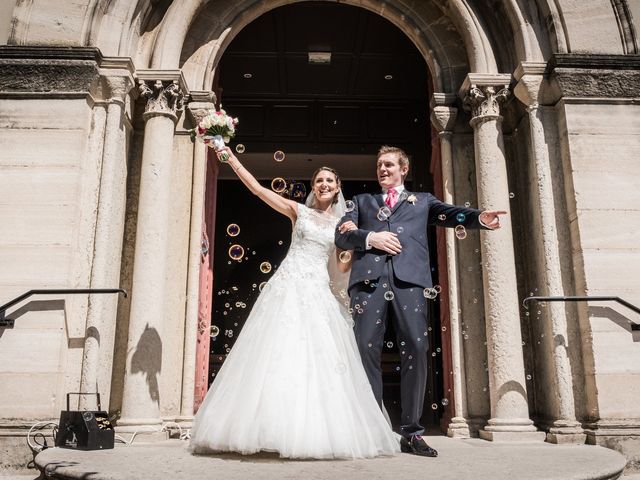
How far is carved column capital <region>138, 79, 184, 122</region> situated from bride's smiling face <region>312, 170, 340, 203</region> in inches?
86.9

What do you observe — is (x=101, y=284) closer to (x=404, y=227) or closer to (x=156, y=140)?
(x=156, y=140)

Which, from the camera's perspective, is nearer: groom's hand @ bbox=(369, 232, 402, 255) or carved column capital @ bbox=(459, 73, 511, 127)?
groom's hand @ bbox=(369, 232, 402, 255)

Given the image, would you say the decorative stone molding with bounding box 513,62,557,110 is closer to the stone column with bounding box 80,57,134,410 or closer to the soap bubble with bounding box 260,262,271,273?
the soap bubble with bounding box 260,262,271,273

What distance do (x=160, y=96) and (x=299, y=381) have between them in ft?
11.7

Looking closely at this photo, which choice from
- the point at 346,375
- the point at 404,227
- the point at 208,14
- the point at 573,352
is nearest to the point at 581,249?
the point at 573,352

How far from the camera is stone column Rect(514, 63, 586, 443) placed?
201 inches

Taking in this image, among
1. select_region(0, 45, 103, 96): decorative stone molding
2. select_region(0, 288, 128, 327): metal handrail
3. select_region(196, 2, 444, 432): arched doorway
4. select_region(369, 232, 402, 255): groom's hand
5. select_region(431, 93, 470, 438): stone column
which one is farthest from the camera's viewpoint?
select_region(196, 2, 444, 432): arched doorway

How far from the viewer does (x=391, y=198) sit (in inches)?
163

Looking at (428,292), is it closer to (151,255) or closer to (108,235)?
(151,255)

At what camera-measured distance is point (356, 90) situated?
33.2ft

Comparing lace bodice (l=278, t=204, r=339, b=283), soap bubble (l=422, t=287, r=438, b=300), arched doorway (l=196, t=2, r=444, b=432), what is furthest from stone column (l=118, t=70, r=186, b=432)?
arched doorway (l=196, t=2, r=444, b=432)

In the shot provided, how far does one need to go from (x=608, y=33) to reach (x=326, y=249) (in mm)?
3874

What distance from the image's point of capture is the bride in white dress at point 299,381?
140 inches

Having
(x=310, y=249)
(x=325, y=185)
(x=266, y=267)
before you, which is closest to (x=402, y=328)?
(x=310, y=249)
